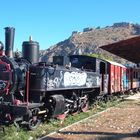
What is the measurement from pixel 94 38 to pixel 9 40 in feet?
505

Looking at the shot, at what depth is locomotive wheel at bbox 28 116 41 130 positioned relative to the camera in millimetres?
12339

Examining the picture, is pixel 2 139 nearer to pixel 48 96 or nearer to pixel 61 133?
pixel 61 133

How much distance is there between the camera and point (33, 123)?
41.8ft

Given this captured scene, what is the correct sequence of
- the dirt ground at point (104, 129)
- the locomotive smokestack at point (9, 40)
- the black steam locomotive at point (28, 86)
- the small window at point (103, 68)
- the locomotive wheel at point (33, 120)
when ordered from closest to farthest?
the dirt ground at point (104, 129)
the black steam locomotive at point (28, 86)
the locomotive wheel at point (33, 120)
the locomotive smokestack at point (9, 40)
the small window at point (103, 68)

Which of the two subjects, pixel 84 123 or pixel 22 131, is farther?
pixel 84 123

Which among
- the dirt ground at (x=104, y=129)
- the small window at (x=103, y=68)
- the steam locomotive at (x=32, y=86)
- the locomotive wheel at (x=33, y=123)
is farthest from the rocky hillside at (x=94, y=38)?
the locomotive wheel at (x=33, y=123)

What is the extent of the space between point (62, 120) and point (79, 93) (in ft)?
10.2

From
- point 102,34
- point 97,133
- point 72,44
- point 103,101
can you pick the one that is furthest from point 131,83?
point 102,34

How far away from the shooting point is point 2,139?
418 inches

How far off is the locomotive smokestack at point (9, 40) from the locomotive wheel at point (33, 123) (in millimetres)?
2214

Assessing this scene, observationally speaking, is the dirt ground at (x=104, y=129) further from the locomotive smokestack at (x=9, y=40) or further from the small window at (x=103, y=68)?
the small window at (x=103, y=68)

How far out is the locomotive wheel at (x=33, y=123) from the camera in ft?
40.5

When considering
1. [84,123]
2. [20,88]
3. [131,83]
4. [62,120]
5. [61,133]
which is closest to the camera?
[61,133]

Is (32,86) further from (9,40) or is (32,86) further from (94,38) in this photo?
(94,38)
